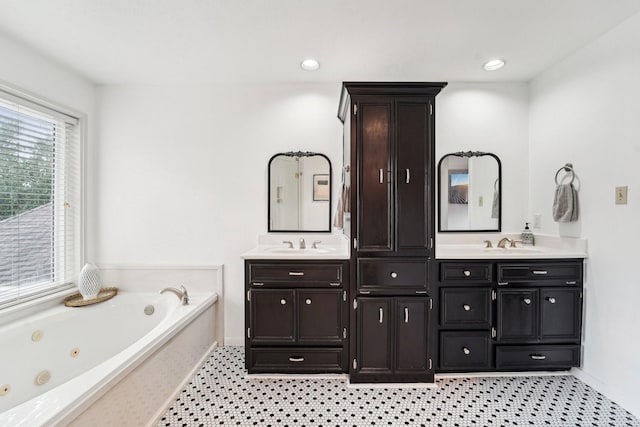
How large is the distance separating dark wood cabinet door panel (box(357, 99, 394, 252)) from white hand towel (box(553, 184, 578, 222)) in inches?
53.1

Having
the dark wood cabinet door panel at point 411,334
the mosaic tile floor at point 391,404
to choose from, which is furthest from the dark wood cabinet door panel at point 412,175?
the mosaic tile floor at point 391,404

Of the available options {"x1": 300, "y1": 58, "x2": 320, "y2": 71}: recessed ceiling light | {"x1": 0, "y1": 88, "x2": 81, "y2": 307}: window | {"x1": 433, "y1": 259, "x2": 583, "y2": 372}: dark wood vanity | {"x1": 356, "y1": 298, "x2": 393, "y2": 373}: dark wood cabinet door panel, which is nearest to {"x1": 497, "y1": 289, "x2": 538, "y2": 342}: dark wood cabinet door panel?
{"x1": 433, "y1": 259, "x2": 583, "y2": 372}: dark wood vanity

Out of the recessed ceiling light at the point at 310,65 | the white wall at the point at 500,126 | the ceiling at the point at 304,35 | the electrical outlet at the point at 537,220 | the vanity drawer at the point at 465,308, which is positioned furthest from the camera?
the white wall at the point at 500,126

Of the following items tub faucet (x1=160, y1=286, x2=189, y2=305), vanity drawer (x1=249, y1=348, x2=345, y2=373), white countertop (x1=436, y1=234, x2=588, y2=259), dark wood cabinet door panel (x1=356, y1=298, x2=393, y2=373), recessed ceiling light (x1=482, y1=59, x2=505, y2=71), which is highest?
recessed ceiling light (x1=482, y1=59, x2=505, y2=71)

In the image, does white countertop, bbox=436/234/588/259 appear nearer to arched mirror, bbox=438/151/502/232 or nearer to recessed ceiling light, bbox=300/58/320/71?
arched mirror, bbox=438/151/502/232

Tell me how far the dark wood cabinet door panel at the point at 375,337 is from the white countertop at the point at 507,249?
574 mm

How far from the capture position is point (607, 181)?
192cm

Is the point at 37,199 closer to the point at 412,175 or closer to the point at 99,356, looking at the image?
the point at 99,356

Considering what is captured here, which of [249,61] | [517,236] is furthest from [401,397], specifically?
[249,61]

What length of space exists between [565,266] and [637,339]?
53 centimetres

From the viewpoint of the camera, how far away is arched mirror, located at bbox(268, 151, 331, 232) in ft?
8.62

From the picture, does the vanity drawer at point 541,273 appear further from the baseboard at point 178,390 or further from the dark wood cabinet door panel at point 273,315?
the baseboard at point 178,390

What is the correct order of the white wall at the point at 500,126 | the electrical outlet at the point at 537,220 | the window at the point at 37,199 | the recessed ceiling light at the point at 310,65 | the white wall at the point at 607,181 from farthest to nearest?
1. the white wall at the point at 500,126
2. the electrical outlet at the point at 537,220
3. the recessed ceiling light at the point at 310,65
4. the window at the point at 37,199
5. the white wall at the point at 607,181

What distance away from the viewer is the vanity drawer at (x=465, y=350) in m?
2.09
